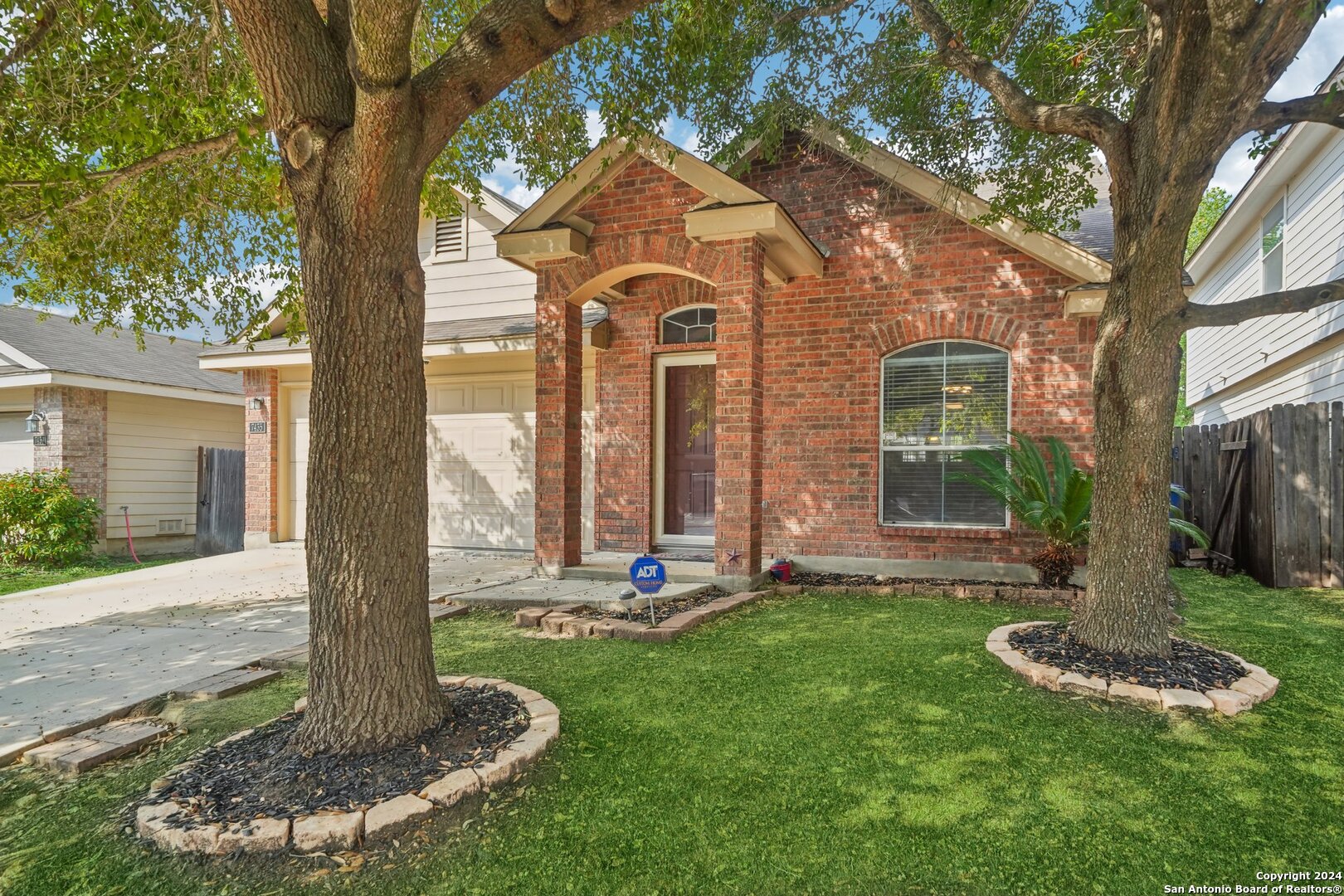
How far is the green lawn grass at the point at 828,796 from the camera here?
2.32 metres

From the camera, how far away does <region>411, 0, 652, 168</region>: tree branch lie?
9.78ft

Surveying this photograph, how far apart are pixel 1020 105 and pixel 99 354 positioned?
14944 millimetres

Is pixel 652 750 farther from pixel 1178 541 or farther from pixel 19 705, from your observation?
pixel 1178 541

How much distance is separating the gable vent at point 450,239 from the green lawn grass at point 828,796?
7.59m

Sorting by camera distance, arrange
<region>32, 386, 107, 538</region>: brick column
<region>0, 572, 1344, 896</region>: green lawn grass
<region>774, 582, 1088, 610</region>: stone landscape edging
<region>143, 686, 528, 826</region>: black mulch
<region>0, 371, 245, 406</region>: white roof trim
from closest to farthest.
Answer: <region>0, 572, 1344, 896</region>: green lawn grass
<region>143, 686, 528, 826</region>: black mulch
<region>774, 582, 1088, 610</region>: stone landscape edging
<region>0, 371, 245, 406</region>: white roof trim
<region>32, 386, 107, 538</region>: brick column

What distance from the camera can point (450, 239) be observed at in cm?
1044

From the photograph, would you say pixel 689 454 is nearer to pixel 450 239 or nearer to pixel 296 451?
pixel 450 239

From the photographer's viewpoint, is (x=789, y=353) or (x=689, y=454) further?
(x=689, y=454)

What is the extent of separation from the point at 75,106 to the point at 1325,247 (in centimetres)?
1307

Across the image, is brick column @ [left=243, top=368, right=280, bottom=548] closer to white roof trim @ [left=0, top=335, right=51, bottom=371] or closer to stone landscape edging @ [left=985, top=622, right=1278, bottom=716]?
white roof trim @ [left=0, top=335, right=51, bottom=371]

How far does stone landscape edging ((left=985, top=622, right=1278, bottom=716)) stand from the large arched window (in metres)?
3.51

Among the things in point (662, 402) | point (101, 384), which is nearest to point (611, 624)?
point (662, 402)

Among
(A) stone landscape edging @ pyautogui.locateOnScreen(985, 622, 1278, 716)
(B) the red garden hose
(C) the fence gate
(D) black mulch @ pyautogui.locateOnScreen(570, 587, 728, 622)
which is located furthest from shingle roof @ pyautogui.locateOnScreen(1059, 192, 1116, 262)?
(B) the red garden hose

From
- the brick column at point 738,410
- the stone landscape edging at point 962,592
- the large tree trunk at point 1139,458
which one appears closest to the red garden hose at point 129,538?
the brick column at point 738,410
